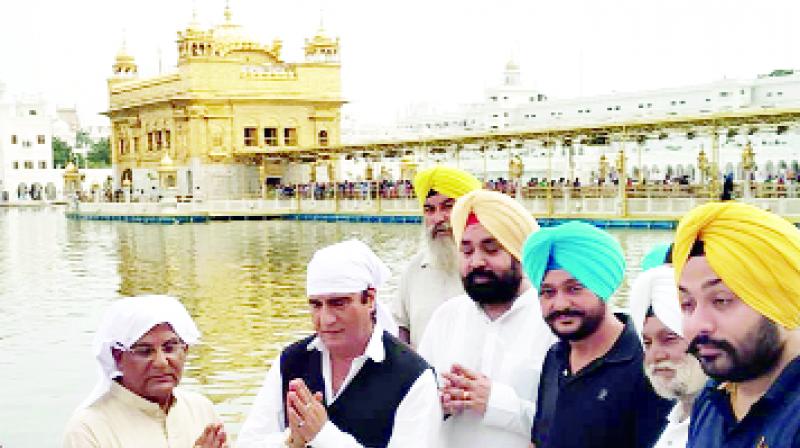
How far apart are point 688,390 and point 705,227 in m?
0.65

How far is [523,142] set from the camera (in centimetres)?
3083

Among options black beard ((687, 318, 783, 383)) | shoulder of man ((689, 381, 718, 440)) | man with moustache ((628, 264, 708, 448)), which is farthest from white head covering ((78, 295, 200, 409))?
black beard ((687, 318, 783, 383))

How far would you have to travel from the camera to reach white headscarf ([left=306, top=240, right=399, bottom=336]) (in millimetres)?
2758

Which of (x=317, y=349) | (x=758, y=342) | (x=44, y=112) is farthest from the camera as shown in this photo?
(x=44, y=112)

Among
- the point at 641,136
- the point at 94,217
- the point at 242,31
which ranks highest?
the point at 242,31

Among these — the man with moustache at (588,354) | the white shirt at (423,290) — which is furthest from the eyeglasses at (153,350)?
the white shirt at (423,290)

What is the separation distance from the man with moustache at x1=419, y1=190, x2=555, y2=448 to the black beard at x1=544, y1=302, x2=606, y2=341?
0.31 meters

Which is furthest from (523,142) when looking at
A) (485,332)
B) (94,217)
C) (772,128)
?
(485,332)

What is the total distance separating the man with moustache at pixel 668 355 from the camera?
2424 mm

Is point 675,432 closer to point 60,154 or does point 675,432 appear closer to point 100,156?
point 60,154

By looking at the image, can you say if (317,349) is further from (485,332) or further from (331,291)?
(485,332)

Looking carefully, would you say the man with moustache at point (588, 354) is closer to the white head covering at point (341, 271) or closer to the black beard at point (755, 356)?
the white head covering at point (341, 271)

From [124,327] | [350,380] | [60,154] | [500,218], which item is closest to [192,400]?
[124,327]

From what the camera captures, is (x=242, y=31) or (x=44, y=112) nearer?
(x=242, y=31)
